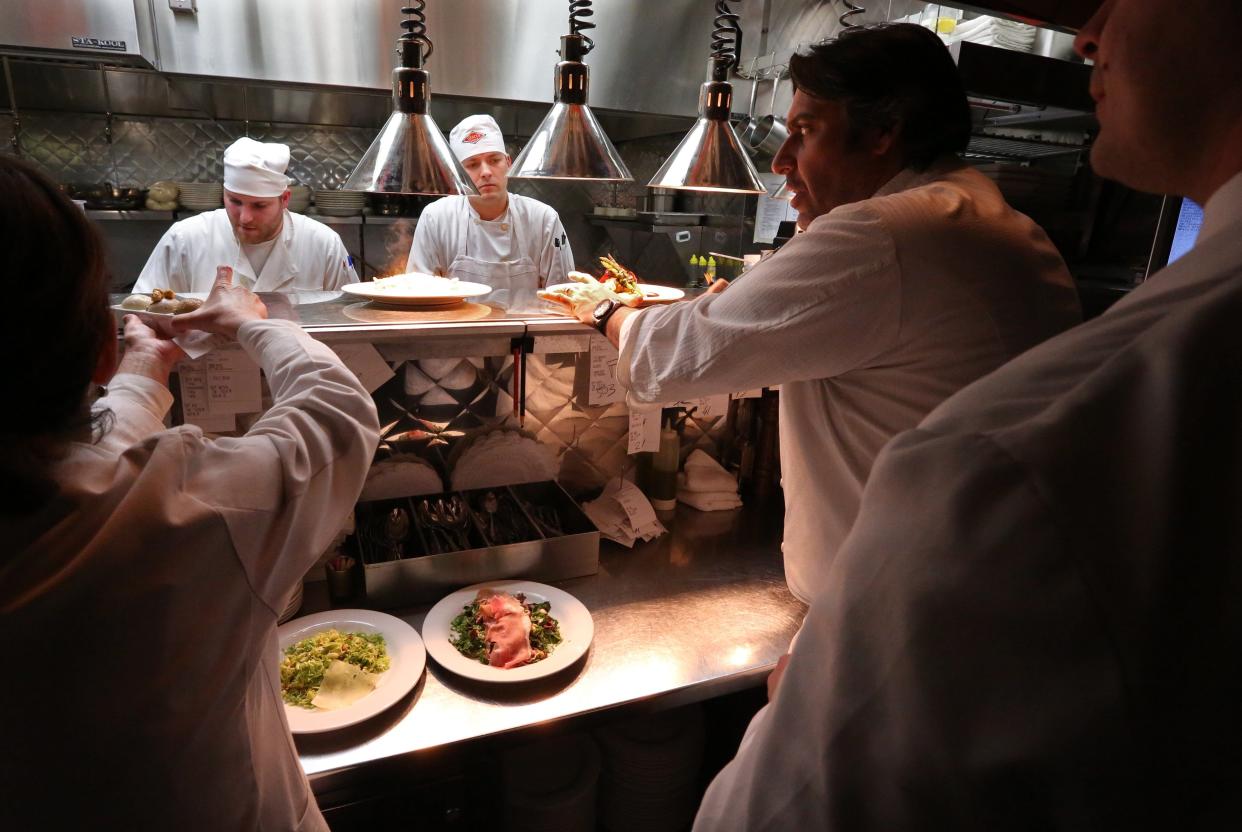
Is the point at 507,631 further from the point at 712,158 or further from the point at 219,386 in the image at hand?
the point at 712,158

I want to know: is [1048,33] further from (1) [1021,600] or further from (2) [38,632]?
(2) [38,632]

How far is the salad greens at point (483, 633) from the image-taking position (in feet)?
5.38

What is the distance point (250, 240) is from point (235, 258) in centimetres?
13

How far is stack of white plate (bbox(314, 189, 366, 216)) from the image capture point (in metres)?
5.04

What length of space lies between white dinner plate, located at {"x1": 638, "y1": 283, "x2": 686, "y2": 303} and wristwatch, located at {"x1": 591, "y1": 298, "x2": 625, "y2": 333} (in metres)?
0.29

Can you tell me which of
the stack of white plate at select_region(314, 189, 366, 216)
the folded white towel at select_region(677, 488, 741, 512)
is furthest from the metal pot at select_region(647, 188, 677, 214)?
the folded white towel at select_region(677, 488, 741, 512)

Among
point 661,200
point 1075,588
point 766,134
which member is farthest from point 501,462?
point 661,200

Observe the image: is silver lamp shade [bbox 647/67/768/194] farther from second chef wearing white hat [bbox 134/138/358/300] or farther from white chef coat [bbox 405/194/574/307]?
second chef wearing white hat [bbox 134/138/358/300]

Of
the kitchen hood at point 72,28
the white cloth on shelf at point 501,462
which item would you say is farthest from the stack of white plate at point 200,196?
the white cloth on shelf at point 501,462

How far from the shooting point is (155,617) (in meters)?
0.82

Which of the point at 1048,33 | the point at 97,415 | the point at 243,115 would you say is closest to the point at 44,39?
the point at 243,115

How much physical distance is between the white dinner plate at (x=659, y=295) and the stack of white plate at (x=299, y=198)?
367cm

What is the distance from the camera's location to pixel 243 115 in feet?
16.7

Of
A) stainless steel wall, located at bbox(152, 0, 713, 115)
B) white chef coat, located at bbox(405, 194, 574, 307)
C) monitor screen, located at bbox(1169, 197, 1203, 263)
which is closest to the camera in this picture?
monitor screen, located at bbox(1169, 197, 1203, 263)
